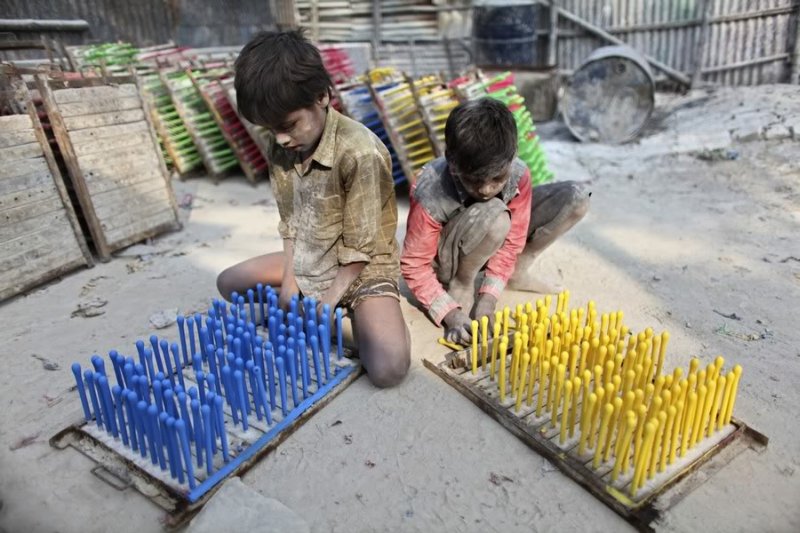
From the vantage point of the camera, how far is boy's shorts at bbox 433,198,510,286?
3.03 meters

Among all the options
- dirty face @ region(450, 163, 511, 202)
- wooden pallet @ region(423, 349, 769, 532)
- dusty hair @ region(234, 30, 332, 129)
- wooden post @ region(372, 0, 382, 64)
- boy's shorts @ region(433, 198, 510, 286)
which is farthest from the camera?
wooden post @ region(372, 0, 382, 64)

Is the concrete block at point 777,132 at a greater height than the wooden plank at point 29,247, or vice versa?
the wooden plank at point 29,247

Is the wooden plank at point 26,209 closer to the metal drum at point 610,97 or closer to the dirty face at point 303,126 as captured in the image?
the dirty face at point 303,126

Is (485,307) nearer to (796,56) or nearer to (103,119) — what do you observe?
(103,119)

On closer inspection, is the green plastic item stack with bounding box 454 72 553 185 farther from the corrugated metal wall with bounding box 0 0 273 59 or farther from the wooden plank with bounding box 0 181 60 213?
the corrugated metal wall with bounding box 0 0 273 59

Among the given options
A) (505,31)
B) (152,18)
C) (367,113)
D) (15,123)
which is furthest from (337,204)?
(152,18)

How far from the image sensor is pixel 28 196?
3.82 m

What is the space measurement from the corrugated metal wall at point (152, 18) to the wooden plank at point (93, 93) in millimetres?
4203

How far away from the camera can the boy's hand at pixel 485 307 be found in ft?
10.1

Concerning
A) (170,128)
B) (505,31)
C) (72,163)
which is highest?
(505,31)

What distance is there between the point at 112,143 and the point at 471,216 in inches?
121

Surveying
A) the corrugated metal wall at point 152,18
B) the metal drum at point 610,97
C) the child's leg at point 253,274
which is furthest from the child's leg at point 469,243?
the corrugated metal wall at point 152,18

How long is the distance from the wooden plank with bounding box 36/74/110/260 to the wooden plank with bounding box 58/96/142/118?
27 millimetres

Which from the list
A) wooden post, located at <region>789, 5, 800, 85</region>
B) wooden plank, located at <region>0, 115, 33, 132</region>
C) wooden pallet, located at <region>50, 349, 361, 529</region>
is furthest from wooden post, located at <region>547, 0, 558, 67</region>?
wooden pallet, located at <region>50, 349, 361, 529</region>
